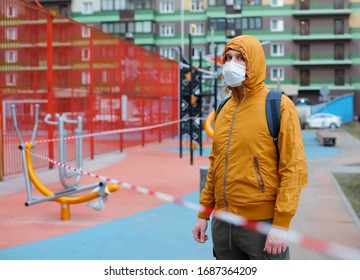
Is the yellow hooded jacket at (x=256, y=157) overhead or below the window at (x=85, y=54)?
below

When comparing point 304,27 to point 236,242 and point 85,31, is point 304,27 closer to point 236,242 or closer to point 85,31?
point 85,31

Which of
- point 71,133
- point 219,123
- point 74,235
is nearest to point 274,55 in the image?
point 71,133

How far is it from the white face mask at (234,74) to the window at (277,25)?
5014 centimetres

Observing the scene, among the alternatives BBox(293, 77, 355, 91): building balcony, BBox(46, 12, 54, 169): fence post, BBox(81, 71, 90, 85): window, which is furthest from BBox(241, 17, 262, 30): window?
BBox(46, 12, 54, 169): fence post

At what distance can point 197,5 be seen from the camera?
5338cm

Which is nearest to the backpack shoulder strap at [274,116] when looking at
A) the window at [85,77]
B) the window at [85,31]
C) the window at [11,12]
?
the window at [11,12]

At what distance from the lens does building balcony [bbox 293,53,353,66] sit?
51.0 meters

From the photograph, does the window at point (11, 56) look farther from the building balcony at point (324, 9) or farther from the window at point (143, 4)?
the window at point (143, 4)

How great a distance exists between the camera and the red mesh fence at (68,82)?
40.8ft

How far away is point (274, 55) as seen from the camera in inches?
2053

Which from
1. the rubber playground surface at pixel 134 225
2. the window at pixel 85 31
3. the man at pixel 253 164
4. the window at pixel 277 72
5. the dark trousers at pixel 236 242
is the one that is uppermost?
the window at pixel 85 31

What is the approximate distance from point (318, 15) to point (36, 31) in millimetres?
41355

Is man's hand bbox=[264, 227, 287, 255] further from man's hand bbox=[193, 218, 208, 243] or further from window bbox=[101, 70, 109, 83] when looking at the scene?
window bbox=[101, 70, 109, 83]

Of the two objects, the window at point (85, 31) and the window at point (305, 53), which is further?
the window at point (305, 53)
